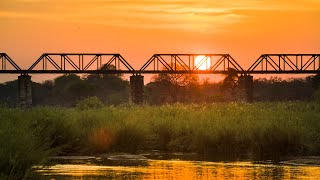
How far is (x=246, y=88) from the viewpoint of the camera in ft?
330

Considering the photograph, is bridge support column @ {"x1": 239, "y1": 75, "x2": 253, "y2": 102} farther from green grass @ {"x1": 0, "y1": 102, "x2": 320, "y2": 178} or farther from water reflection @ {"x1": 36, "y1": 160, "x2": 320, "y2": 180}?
water reflection @ {"x1": 36, "y1": 160, "x2": 320, "y2": 180}

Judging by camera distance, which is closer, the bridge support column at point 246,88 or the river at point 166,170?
the river at point 166,170

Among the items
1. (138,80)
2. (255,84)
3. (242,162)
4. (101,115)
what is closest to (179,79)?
(255,84)

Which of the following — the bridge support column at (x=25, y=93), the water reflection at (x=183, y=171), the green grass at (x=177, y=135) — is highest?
the bridge support column at (x=25, y=93)

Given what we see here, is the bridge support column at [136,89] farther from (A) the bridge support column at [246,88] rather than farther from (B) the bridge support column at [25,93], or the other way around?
(A) the bridge support column at [246,88]

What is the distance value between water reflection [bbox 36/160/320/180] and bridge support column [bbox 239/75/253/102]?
7010 centimetres

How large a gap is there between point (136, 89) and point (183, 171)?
230 ft

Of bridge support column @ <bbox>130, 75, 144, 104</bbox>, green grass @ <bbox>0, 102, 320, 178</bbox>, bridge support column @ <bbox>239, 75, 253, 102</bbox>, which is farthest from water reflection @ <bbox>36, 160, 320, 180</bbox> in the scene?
bridge support column @ <bbox>239, 75, 253, 102</bbox>

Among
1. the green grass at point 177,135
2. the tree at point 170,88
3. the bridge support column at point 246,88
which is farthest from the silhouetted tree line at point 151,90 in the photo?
the green grass at point 177,135

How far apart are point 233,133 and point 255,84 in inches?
4564

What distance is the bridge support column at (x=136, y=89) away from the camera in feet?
312

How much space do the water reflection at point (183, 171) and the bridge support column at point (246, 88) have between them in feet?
230

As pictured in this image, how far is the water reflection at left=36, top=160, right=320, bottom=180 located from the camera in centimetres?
2462

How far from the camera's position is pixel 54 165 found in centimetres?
2727
